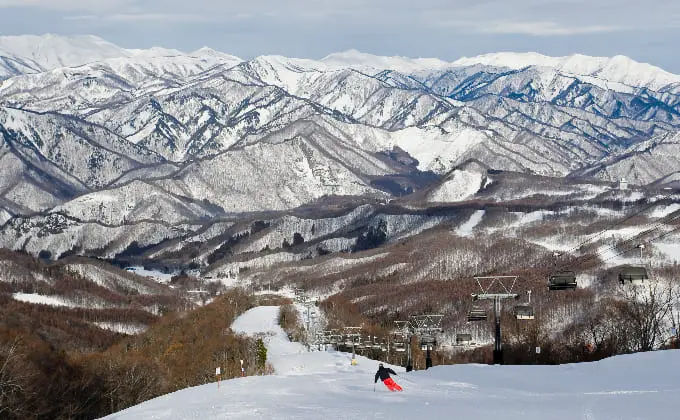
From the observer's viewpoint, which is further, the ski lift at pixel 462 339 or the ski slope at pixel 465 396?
the ski lift at pixel 462 339

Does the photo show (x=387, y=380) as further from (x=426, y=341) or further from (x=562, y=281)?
(x=426, y=341)

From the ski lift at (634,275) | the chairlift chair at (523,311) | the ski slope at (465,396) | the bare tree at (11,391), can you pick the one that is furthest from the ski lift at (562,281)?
the bare tree at (11,391)

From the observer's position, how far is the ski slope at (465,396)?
37.9m

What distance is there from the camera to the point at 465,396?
149 ft

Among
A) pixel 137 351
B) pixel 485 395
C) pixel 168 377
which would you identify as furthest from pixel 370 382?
pixel 137 351

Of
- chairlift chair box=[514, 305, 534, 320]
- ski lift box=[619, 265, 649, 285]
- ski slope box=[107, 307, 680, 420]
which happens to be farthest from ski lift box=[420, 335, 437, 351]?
ski lift box=[619, 265, 649, 285]

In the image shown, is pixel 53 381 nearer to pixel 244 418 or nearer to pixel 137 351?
pixel 137 351

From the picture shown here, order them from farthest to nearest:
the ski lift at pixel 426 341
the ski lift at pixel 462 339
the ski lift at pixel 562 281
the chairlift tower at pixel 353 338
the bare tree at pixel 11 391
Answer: the chairlift tower at pixel 353 338 < the ski lift at pixel 426 341 < the ski lift at pixel 462 339 < the bare tree at pixel 11 391 < the ski lift at pixel 562 281

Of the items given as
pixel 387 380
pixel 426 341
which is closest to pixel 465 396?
pixel 387 380

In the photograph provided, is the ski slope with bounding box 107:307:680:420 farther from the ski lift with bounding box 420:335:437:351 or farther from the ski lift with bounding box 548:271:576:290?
the ski lift with bounding box 420:335:437:351

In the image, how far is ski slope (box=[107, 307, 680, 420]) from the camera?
37.9m

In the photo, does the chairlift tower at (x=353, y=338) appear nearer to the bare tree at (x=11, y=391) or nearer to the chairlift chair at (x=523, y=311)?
the bare tree at (x=11, y=391)

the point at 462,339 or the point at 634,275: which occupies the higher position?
the point at 634,275

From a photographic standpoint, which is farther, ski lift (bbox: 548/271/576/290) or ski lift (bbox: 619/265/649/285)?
ski lift (bbox: 548/271/576/290)
